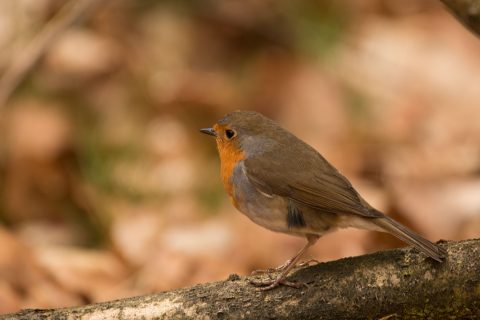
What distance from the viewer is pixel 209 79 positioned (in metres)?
8.08

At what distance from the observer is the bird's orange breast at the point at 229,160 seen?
3.69m

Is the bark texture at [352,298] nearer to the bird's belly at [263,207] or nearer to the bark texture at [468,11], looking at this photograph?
the bird's belly at [263,207]

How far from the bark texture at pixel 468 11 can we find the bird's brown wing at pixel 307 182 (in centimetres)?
82

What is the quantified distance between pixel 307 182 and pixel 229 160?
1.45 ft

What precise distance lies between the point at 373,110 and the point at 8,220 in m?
3.25

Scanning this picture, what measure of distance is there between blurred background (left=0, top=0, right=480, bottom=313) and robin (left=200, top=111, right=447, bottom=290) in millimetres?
1418

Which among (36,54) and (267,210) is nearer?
(267,210)

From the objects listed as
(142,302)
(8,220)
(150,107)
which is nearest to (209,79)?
(150,107)

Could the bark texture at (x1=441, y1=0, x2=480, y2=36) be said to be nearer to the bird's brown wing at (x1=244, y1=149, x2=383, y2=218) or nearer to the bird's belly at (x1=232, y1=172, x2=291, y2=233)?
the bird's brown wing at (x1=244, y1=149, x2=383, y2=218)

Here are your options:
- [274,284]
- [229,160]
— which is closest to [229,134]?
[229,160]

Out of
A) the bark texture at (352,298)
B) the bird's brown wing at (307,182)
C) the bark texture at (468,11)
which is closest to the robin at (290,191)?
the bird's brown wing at (307,182)

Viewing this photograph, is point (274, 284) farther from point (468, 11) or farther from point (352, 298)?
point (468, 11)

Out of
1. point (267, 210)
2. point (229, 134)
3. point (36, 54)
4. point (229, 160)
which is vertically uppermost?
point (36, 54)

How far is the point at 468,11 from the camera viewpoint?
3502 mm
